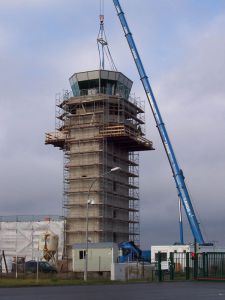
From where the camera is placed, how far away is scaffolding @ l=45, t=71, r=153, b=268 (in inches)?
3302

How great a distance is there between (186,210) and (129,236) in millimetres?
13326

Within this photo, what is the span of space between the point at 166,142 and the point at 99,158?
31.8 ft

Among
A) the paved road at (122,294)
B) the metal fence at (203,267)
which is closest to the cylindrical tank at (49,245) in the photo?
the metal fence at (203,267)

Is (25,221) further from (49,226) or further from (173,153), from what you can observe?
(173,153)

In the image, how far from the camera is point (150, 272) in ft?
181

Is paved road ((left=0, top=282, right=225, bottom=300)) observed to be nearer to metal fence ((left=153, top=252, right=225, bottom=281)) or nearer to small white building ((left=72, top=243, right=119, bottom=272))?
metal fence ((left=153, top=252, right=225, bottom=281))

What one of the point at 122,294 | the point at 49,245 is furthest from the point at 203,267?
the point at 49,245

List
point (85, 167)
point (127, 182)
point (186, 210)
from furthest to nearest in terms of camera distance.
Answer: point (127, 182) → point (85, 167) → point (186, 210)

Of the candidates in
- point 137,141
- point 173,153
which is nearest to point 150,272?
point 173,153

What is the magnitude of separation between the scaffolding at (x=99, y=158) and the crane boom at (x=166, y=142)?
4398 mm

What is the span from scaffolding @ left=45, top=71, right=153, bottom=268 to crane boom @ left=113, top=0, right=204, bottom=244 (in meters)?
4.40

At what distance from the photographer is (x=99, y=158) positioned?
85.0 meters

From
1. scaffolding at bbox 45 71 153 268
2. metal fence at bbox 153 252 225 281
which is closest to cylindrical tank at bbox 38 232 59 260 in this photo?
scaffolding at bbox 45 71 153 268

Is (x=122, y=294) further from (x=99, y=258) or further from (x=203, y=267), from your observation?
(x=99, y=258)
